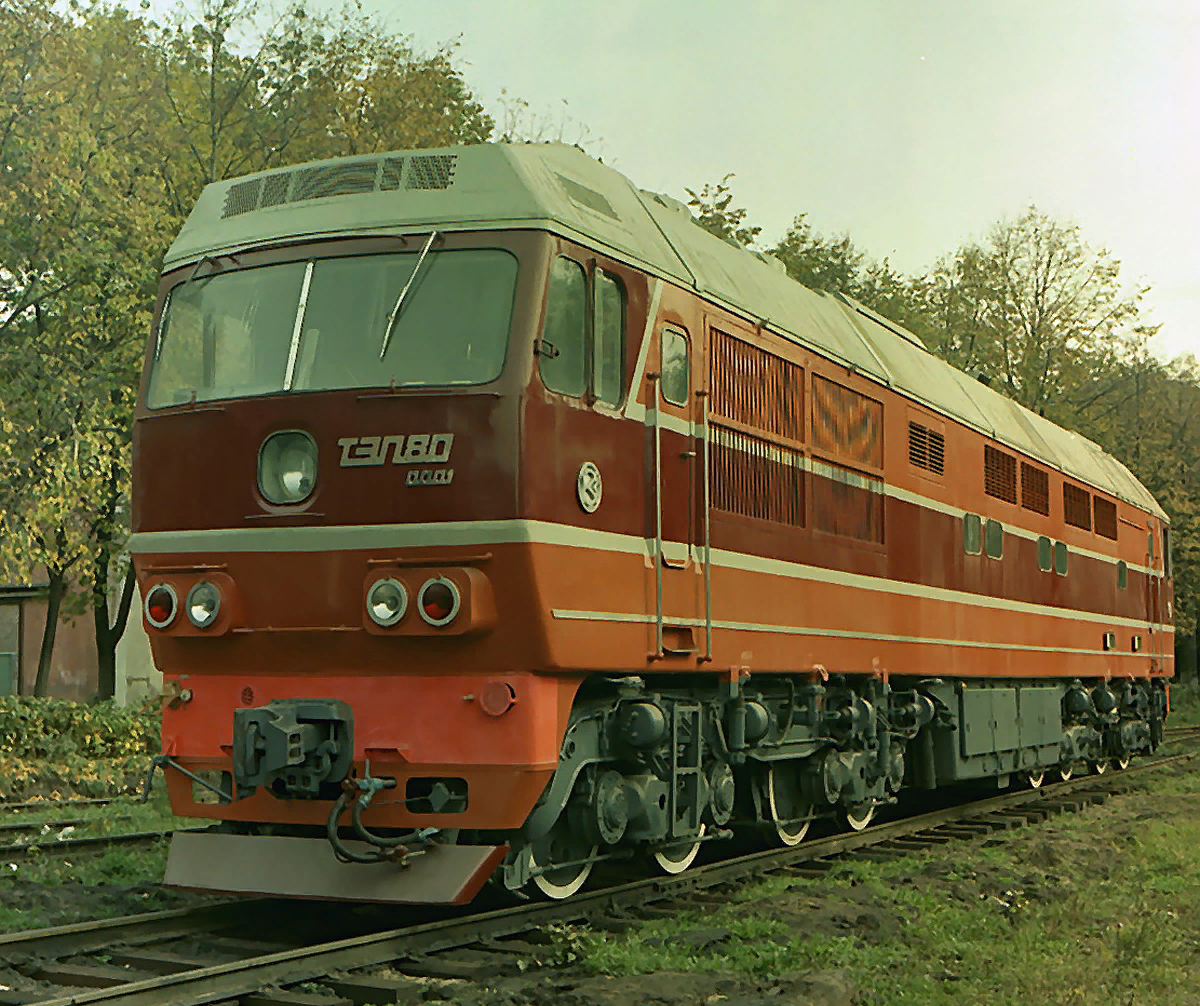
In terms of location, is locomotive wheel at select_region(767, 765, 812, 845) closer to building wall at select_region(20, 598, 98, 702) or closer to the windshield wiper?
the windshield wiper

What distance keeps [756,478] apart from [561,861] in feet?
9.39

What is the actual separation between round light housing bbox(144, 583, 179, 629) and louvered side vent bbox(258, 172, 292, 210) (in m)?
2.28

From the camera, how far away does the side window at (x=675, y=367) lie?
8.81 m

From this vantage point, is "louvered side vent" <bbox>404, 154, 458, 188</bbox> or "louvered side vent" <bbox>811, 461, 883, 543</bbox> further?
"louvered side vent" <bbox>811, 461, 883, 543</bbox>

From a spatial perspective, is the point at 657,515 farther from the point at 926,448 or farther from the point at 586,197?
the point at 926,448

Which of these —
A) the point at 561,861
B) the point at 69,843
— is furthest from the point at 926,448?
the point at 69,843

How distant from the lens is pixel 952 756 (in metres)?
13.5

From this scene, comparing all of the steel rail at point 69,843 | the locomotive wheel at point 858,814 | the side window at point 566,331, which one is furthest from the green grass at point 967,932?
the steel rail at point 69,843

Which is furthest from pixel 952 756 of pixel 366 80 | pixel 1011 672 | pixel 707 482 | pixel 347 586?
pixel 366 80

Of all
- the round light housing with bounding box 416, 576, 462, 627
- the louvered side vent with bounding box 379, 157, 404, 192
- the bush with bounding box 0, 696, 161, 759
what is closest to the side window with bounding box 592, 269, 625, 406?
the louvered side vent with bounding box 379, 157, 404, 192

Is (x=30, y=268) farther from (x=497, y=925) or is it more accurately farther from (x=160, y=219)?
(x=497, y=925)

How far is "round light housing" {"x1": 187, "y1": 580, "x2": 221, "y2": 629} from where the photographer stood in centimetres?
802

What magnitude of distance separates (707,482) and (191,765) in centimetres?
343

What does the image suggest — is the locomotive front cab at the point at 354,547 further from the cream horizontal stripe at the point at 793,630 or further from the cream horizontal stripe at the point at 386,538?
the cream horizontal stripe at the point at 793,630
